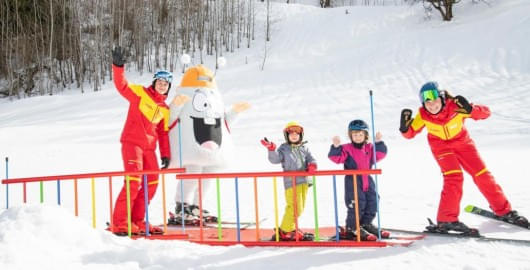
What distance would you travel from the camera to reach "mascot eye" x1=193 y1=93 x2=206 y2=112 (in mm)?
5430

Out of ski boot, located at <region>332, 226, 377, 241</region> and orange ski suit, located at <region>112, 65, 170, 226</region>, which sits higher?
orange ski suit, located at <region>112, 65, 170, 226</region>

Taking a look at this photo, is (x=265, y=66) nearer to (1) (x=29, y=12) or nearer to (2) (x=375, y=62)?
(2) (x=375, y=62)

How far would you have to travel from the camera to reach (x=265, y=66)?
1984 cm

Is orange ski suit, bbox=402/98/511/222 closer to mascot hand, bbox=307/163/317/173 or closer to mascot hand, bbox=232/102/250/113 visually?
mascot hand, bbox=307/163/317/173

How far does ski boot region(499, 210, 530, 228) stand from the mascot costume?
2.95 meters

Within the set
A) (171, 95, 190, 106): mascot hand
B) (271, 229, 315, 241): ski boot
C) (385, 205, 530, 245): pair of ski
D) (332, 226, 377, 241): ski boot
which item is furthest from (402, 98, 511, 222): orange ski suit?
(171, 95, 190, 106): mascot hand

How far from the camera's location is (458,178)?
4.21 m

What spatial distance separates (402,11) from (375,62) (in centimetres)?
699

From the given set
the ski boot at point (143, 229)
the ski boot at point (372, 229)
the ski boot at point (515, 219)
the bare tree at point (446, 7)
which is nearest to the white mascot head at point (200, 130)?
the ski boot at point (143, 229)

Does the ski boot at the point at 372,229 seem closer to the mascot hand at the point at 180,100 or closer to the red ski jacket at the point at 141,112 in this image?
the red ski jacket at the point at 141,112

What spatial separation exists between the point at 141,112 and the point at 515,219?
147 inches

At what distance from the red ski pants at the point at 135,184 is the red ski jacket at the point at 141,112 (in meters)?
0.08

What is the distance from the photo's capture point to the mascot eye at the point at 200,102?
214 inches

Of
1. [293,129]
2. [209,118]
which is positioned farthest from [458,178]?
[209,118]
